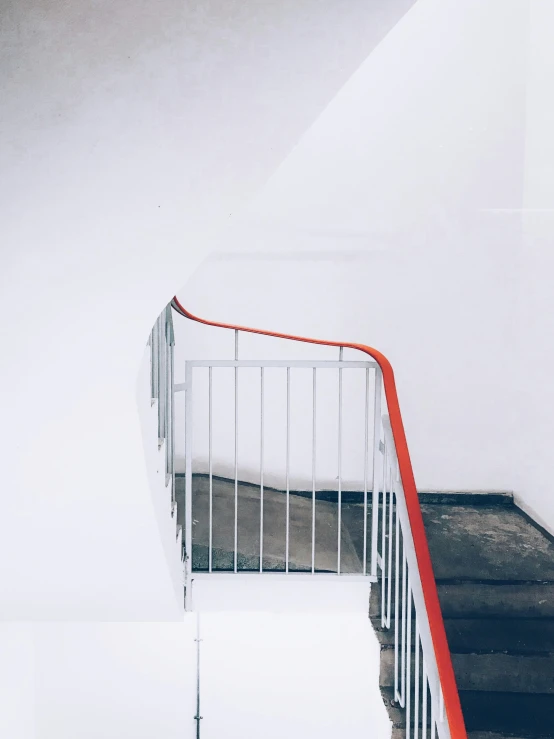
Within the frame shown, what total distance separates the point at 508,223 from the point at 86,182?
10.0 feet

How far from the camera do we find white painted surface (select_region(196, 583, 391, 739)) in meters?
3.25

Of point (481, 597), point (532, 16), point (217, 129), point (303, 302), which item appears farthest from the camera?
point (303, 302)

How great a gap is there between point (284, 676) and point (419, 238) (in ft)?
8.52

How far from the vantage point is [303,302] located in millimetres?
3836

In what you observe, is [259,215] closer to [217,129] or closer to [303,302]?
[303,302]

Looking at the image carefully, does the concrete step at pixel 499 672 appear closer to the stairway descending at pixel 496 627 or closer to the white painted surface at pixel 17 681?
the stairway descending at pixel 496 627

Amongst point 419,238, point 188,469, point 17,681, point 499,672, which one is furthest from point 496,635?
point 17,681

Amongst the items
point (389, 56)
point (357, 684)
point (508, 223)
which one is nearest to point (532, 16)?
point (389, 56)

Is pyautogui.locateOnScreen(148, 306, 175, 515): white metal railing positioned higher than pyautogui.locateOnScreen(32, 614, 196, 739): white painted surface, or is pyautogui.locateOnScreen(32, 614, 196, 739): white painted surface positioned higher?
pyautogui.locateOnScreen(148, 306, 175, 515): white metal railing

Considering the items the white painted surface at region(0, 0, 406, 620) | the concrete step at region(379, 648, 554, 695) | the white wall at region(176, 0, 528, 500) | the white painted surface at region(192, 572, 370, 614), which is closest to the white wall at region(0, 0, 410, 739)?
the white painted surface at region(0, 0, 406, 620)

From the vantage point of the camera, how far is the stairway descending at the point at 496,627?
2.39m

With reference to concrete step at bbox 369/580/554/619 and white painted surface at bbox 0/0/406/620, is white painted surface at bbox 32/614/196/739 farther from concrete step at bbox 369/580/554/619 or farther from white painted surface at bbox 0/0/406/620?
white painted surface at bbox 0/0/406/620

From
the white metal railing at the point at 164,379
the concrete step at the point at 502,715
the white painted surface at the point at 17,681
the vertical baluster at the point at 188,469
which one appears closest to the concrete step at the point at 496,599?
the concrete step at the point at 502,715

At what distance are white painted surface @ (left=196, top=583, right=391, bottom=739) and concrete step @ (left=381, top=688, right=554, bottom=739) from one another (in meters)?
0.77
